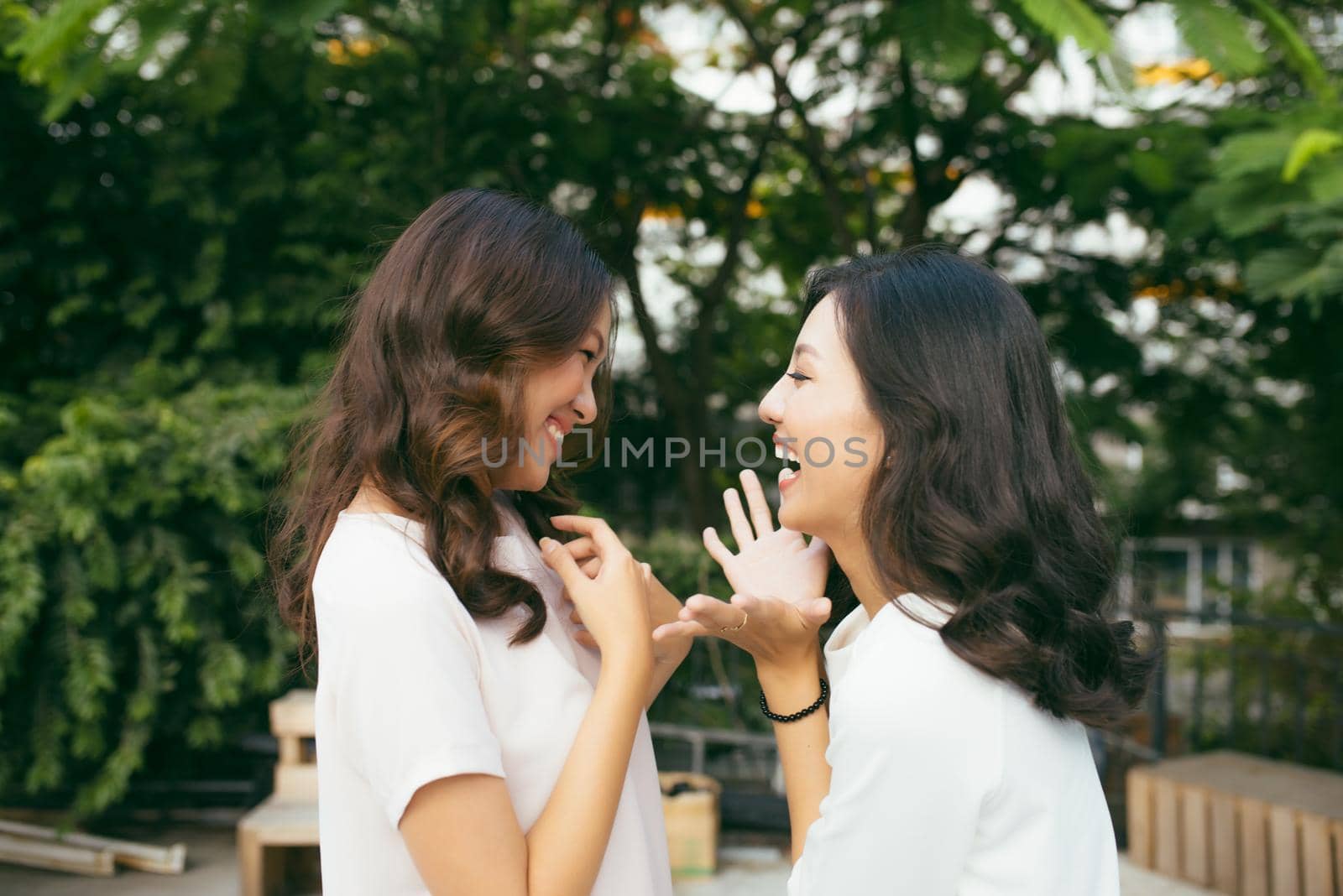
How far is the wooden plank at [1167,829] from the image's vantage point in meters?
4.08

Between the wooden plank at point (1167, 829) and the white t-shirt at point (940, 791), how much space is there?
338 centimetres

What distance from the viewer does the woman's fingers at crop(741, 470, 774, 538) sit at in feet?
5.51

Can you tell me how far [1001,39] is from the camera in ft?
11.1

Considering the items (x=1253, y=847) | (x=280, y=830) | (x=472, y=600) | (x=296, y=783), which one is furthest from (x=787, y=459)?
(x=1253, y=847)

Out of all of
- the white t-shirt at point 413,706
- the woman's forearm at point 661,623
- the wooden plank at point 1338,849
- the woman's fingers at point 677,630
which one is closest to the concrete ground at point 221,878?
the wooden plank at point 1338,849

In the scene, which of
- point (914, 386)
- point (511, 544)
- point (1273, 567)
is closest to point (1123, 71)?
point (914, 386)

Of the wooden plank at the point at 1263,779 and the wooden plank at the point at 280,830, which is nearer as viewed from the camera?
the wooden plank at the point at 280,830

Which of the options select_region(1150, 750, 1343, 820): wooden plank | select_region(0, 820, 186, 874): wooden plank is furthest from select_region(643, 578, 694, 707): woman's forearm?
select_region(1150, 750, 1343, 820): wooden plank

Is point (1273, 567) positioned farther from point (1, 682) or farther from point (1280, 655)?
point (1, 682)

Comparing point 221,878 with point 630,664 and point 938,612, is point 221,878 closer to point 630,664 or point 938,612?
point 630,664

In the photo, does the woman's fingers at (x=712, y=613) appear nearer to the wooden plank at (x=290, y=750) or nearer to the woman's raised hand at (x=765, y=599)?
the woman's raised hand at (x=765, y=599)

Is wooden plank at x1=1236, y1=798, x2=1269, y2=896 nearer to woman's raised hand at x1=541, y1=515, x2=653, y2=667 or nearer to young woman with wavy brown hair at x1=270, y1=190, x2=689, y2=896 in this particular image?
young woman with wavy brown hair at x1=270, y1=190, x2=689, y2=896

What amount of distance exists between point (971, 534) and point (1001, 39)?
2703 millimetres

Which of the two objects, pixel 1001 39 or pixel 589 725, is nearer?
pixel 589 725
